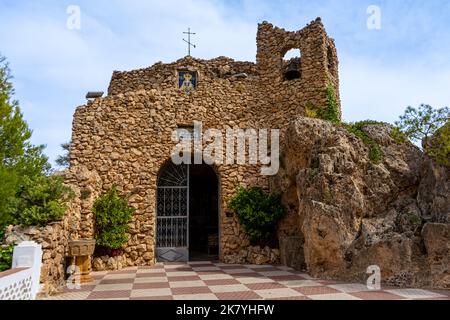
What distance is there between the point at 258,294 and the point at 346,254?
7.86 feet

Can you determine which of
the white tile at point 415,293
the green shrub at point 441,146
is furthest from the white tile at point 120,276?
the green shrub at point 441,146

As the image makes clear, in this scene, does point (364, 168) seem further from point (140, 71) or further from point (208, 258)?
point (140, 71)

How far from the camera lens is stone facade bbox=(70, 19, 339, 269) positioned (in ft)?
31.6

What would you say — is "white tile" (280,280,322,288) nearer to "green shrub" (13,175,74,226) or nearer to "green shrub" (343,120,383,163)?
"green shrub" (343,120,383,163)

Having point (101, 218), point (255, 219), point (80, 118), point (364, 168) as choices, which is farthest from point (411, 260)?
point (80, 118)

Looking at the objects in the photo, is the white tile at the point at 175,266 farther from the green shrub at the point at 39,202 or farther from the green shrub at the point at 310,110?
the green shrub at the point at 310,110

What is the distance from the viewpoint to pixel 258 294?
568 centimetres

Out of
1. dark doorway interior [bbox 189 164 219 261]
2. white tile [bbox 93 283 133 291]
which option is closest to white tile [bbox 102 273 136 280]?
white tile [bbox 93 283 133 291]

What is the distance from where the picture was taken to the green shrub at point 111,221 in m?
8.76

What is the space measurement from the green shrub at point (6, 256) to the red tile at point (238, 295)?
3442mm

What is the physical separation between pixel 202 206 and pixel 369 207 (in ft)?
29.8

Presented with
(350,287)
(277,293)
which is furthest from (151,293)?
(350,287)

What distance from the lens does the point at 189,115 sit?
10.6 metres

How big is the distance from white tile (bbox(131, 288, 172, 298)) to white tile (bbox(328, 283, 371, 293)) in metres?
3.14
